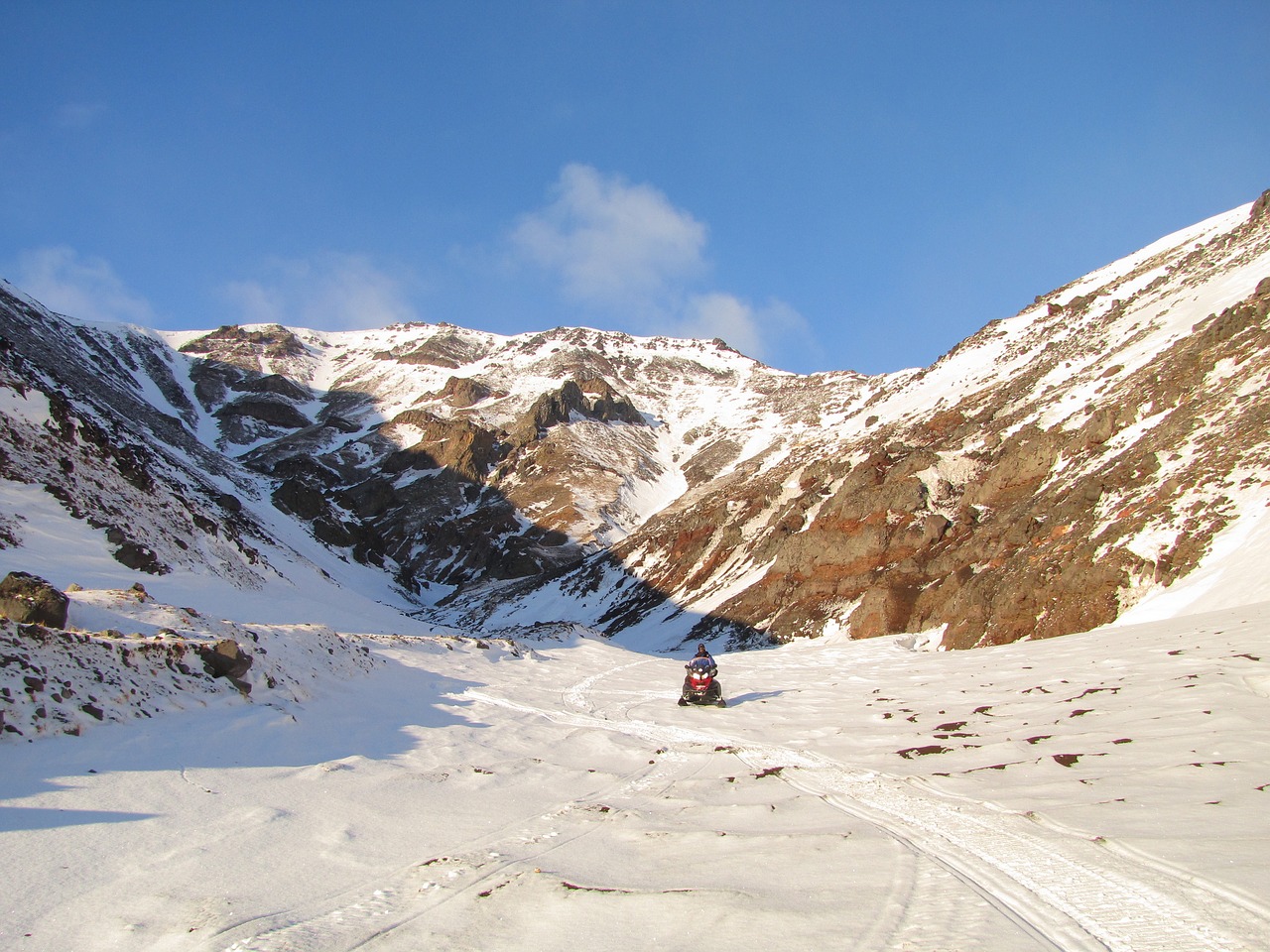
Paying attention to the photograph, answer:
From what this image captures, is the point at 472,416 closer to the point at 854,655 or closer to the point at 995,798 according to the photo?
the point at 854,655

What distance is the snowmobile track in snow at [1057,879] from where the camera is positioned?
13.8ft

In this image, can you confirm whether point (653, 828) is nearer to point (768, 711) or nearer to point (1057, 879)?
point (1057, 879)

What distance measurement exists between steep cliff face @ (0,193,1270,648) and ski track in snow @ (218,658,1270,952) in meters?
18.4

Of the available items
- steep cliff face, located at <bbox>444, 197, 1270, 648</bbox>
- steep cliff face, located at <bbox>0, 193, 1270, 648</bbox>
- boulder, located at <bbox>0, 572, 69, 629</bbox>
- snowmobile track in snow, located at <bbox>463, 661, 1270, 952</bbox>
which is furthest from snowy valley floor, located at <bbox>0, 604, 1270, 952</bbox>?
steep cliff face, located at <bbox>0, 193, 1270, 648</bbox>

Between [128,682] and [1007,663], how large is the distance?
18.5m

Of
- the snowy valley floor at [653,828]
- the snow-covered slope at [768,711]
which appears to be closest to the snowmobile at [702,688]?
the snow-covered slope at [768,711]

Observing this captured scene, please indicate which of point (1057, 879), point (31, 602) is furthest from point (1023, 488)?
point (31, 602)

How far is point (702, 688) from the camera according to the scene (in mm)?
16688

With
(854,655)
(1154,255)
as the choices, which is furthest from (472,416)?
(854,655)

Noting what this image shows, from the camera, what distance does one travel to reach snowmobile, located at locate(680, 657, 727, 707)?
16.6m

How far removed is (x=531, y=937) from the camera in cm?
Answer: 430

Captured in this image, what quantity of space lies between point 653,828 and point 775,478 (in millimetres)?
52405

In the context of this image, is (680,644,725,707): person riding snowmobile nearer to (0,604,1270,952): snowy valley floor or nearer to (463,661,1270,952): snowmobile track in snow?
(0,604,1270,952): snowy valley floor

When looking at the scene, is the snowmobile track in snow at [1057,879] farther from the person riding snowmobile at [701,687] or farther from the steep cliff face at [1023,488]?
the steep cliff face at [1023,488]
